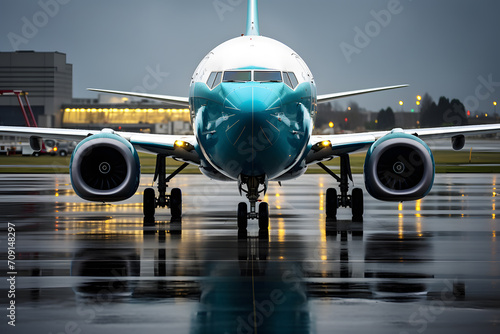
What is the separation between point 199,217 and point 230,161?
15.9 feet

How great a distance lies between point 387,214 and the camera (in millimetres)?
20641

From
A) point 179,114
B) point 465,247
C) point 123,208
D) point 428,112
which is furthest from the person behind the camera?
point 179,114

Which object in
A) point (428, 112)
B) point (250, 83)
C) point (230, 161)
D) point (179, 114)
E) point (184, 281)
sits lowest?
point (184, 281)

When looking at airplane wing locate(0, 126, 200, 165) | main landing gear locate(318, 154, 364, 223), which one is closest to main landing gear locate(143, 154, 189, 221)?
airplane wing locate(0, 126, 200, 165)

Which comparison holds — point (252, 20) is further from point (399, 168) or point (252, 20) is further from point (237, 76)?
point (237, 76)

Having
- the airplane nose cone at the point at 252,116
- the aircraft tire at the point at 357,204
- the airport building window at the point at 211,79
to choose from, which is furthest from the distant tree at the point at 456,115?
the airplane nose cone at the point at 252,116

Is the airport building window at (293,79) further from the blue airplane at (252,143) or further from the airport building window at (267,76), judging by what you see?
the airport building window at (267,76)

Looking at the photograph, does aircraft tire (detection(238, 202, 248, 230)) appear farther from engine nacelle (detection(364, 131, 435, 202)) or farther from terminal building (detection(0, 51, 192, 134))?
terminal building (detection(0, 51, 192, 134))

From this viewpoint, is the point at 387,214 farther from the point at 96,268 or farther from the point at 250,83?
the point at 96,268

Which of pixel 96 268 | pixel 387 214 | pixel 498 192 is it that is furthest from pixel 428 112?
pixel 96 268

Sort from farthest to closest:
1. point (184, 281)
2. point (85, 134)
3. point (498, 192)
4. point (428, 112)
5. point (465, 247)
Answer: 1. point (428, 112)
2. point (498, 192)
3. point (85, 134)
4. point (465, 247)
5. point (184, 281)

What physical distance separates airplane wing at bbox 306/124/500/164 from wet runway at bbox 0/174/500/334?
1566 millimetres

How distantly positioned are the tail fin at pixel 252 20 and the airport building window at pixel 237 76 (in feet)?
20.1

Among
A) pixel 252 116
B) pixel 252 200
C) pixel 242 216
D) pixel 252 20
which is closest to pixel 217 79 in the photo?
pixel 252 116
